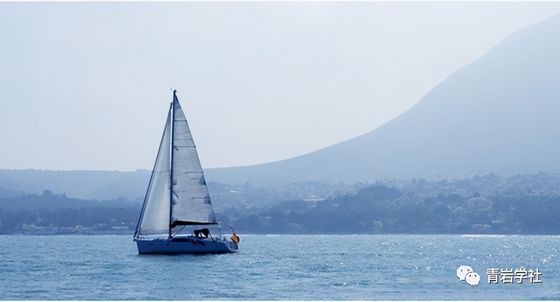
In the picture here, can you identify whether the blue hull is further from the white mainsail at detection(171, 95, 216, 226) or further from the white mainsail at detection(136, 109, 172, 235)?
the white mainsail at detection(171, 95, 216, 226)

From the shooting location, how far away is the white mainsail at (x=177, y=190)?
7150 centimetres

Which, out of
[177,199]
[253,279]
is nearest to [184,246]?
[177,199]

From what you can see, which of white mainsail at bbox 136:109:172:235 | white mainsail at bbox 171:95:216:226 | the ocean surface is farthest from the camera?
white mainsail at bbox 136:109:172:235

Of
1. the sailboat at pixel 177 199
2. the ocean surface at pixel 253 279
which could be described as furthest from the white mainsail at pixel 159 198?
the ocean surface at pixel 253 279

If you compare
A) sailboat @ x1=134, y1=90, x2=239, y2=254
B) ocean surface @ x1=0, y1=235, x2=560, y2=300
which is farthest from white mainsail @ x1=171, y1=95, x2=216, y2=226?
ocean surface @ x1=0, y1=235, x2=560, y2=300

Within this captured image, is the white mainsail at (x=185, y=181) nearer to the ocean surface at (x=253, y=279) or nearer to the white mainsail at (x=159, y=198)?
the white mainsail at (x=159, y=198)

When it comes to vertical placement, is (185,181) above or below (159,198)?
above

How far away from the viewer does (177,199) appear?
7138 cm

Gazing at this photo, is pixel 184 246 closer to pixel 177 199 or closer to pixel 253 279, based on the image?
pixel 177 199

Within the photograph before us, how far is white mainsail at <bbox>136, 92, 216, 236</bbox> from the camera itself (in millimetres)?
71500

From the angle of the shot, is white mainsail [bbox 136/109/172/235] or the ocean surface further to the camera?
white mainsail [bbox 136/109/172/235]

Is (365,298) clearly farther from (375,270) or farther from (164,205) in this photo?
(164,205)

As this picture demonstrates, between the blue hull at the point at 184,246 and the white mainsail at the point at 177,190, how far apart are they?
791 mm

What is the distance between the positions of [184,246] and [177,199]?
115 inches
